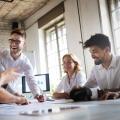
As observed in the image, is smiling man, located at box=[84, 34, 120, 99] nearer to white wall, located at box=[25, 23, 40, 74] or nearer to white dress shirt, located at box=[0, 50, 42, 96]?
white dress shirt, located at box=[0, 50, 42, 96]

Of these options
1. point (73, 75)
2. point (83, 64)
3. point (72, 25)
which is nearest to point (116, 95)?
point (73, 75)

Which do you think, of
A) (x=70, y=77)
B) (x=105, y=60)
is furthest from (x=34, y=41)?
(x=105, y=60)

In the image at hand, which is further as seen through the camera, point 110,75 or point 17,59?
point 17,59

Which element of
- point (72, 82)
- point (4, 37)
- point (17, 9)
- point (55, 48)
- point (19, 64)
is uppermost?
point (17, 9)

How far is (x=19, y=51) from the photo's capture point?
271 centimetres

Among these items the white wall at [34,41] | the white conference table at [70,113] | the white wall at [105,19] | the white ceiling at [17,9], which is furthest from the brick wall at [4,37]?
the white conference table at [70,113]

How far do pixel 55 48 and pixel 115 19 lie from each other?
2112 millimetres

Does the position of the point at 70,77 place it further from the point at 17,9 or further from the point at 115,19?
the point at 17,9

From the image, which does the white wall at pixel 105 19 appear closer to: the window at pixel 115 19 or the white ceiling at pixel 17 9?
the window at pixel 115 19

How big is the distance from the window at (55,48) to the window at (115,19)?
1544mm

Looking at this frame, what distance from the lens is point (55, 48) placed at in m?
6.00

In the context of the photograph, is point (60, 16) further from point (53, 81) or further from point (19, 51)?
point (19, 51)

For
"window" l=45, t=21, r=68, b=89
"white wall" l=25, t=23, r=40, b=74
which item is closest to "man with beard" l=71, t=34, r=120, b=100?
"window" l=45, t=21, r=68, b=89

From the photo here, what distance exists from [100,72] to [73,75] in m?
0.82
